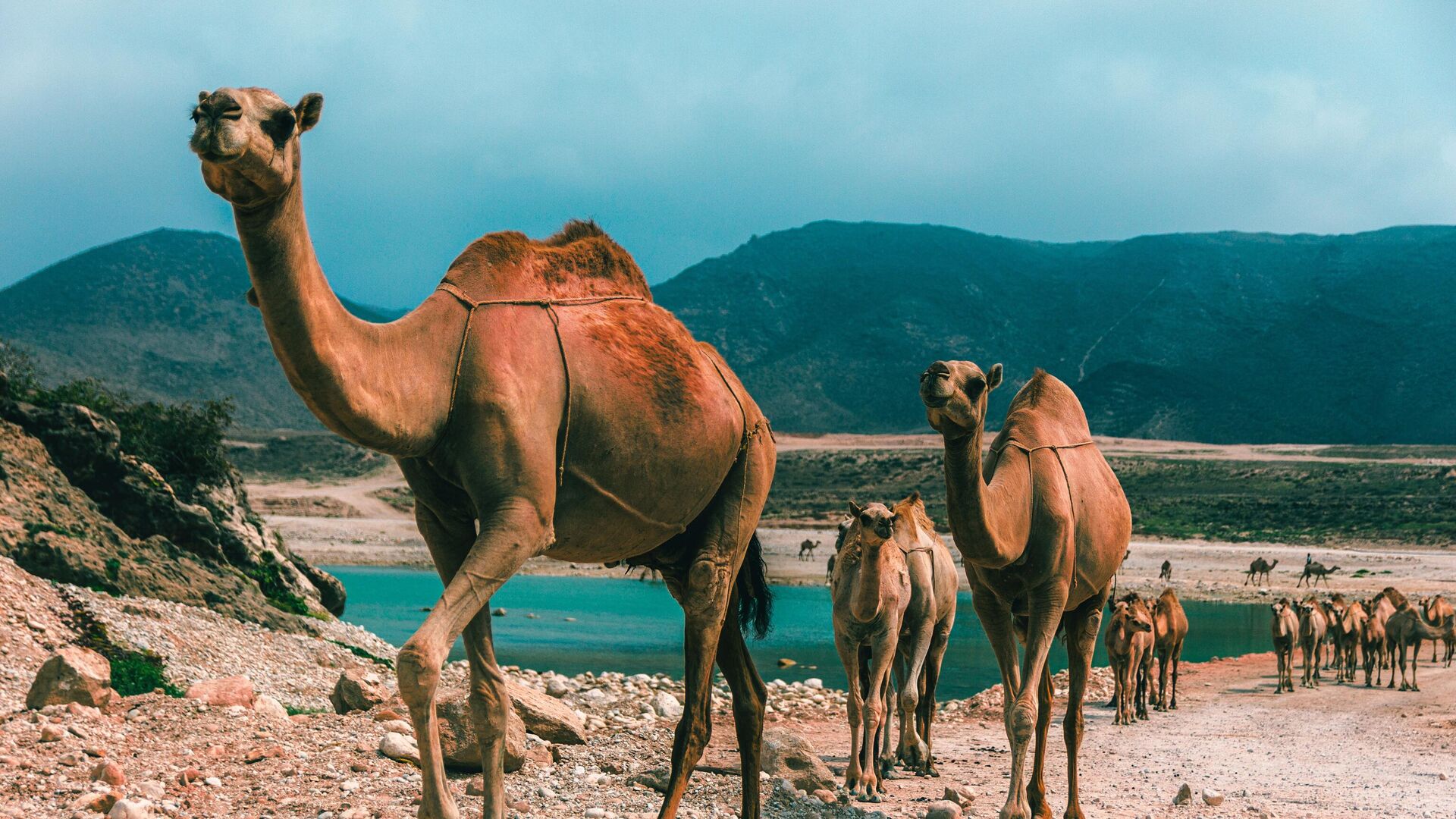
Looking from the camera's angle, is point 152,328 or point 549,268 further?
point 152,328

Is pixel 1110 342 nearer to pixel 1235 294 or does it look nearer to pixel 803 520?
pixel 1235 294

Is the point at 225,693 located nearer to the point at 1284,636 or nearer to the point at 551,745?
the point at 551,745

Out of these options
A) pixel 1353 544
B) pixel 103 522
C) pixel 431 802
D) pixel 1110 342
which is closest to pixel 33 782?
pixel 431 802

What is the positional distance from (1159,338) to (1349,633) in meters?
145

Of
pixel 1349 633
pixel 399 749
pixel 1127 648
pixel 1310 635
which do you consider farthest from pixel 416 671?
pixel 1349 633

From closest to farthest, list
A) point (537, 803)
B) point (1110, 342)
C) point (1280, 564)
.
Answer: point (537, 803)
point (1280, 564)
point (1110, 342)

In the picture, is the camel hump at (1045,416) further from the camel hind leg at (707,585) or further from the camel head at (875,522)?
the camel hind leg at (707,585)

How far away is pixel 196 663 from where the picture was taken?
1263 cm

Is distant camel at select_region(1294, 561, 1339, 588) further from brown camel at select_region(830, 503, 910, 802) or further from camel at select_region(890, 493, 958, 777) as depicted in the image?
brown camel at select_region(830, 503, 910, 802)

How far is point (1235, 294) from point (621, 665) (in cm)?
16573

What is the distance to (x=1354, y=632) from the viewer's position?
72.9ft

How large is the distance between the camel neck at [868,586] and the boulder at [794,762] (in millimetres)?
1357

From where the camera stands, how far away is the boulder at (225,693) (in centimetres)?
933

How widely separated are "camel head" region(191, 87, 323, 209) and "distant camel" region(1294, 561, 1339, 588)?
1601 inches
